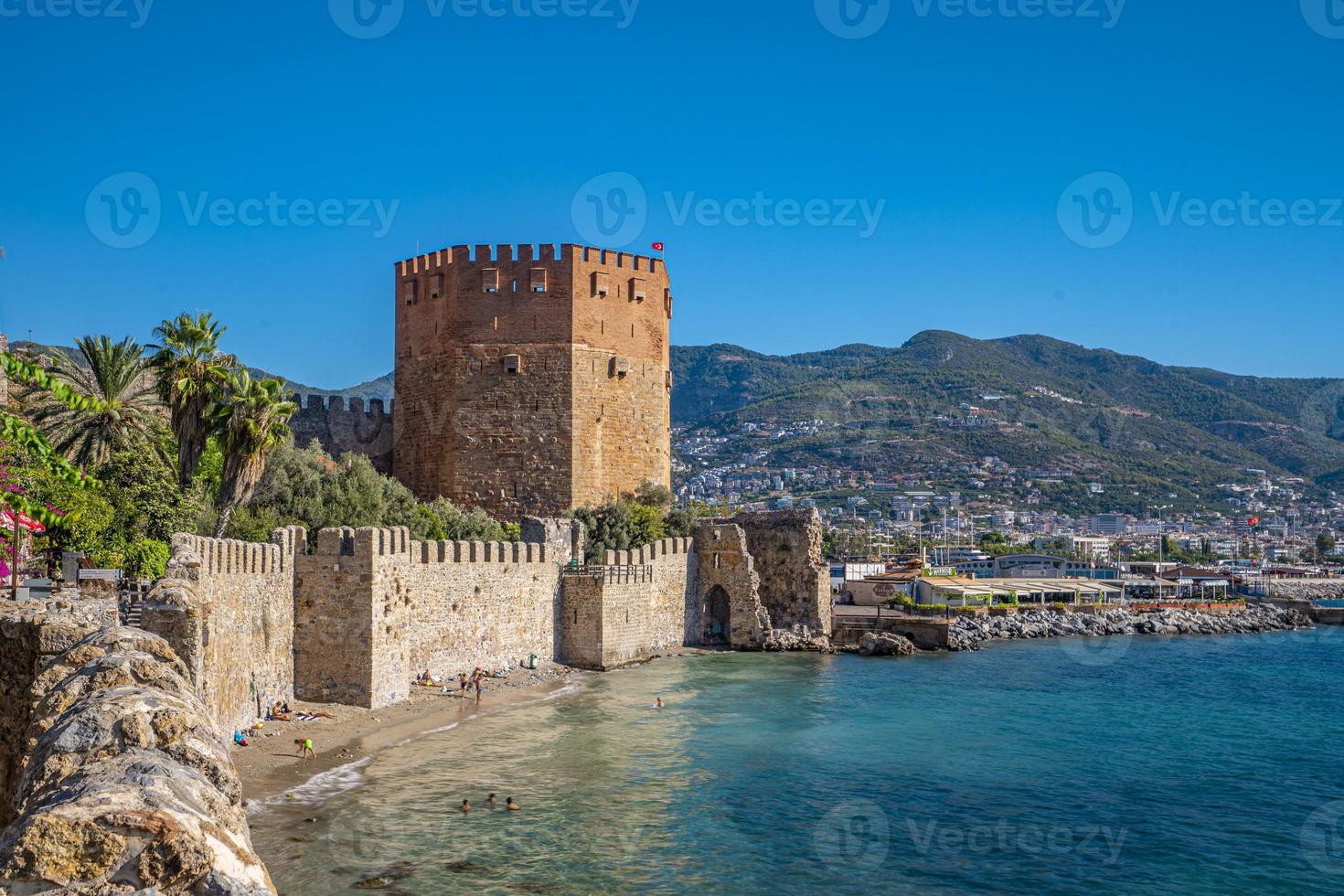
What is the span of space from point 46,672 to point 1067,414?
15476cm

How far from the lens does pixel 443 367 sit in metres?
33.8

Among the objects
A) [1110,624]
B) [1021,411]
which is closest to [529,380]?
[1110,624]

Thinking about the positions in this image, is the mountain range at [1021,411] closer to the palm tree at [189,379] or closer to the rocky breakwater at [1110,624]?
the rocky breakwater at [1110,624]

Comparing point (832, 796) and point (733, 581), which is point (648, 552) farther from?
point (832, 796)

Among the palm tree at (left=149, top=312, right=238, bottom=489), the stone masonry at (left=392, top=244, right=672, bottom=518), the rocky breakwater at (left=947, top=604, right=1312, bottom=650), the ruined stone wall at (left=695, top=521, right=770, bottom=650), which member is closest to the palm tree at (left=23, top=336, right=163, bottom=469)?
the palm tree at (left=149, top=312, right=238, bottom=489)

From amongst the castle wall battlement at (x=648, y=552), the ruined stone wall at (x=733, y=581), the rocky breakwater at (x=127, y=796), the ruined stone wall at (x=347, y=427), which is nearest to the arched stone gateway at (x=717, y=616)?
the ruined stone wall at (x=733, y=581)

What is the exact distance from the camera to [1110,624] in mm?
51719

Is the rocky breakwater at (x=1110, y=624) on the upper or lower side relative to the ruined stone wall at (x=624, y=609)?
lower

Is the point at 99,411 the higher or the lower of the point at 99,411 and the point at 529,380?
the lower

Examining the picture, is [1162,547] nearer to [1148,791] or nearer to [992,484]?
[992,484]

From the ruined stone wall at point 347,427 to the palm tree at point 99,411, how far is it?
8.43 meters

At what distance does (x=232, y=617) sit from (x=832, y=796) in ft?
30.8

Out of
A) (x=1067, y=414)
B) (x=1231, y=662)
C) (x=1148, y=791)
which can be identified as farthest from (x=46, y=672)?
(x=1067, y=414)

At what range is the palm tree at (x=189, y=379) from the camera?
21484mm
